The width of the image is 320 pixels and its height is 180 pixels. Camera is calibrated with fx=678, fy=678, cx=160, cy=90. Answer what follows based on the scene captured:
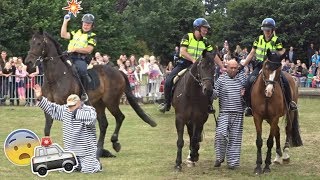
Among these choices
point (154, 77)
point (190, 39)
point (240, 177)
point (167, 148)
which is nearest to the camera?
point (240, 177)

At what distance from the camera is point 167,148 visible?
16156 millimetres

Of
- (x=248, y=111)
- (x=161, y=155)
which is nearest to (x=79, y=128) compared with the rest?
(x=161, y=155)

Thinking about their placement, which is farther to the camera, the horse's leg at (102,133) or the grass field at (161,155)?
the horse's leg at (102,133)

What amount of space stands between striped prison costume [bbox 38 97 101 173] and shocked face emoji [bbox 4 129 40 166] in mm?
625

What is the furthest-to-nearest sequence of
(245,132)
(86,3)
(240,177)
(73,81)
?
(86,3) → (245,132) → (73,81) → (240,177)

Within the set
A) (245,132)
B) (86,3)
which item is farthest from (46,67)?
(86,3)

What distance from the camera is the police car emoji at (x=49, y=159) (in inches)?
441

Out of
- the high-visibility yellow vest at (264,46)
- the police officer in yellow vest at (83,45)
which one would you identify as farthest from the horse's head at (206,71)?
the police officer in yellow vest at (83,45)

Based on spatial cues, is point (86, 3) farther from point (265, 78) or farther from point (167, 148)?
point (265, 78)

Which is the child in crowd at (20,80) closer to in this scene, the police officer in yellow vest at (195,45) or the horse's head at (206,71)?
the police officer in yellow vest at (195,45)

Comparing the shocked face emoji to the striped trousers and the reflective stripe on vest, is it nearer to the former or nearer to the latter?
the striped trousers

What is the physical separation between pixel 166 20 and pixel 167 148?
35.8 metres

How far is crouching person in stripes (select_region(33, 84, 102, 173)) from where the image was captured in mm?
12000

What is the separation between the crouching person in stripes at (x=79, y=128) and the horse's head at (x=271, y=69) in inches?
129
